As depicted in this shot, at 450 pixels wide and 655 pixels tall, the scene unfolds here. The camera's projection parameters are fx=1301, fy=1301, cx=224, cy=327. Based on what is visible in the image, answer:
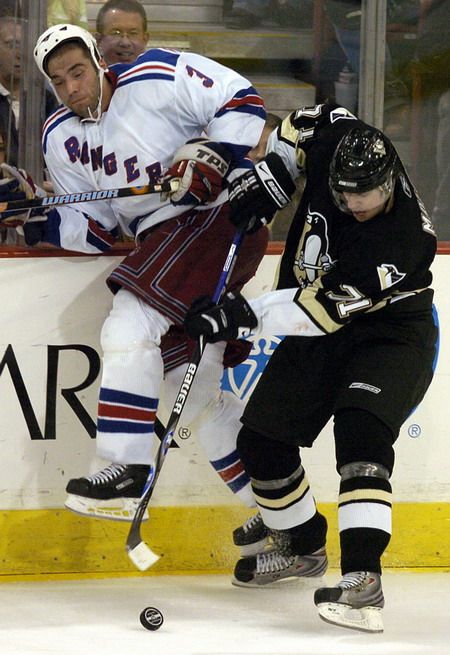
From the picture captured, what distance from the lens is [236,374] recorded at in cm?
333

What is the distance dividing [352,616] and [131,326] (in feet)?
2.67

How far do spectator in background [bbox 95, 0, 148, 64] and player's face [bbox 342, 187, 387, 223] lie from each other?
1.06m

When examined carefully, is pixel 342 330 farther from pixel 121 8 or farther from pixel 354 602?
pixel 121 8

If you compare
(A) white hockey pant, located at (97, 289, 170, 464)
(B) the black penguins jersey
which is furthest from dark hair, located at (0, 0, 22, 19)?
(A) white hockey pant, located at (97, 289, 170, 464)

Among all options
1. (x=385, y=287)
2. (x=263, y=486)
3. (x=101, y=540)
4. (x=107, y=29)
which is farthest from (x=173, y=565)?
(x=107, y=29)

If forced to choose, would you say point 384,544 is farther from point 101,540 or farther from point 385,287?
point 101,540

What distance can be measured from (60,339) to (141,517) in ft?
1.89

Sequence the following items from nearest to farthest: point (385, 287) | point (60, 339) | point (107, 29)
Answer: point (385, 287)
point (60, 339)
point (107, 29)

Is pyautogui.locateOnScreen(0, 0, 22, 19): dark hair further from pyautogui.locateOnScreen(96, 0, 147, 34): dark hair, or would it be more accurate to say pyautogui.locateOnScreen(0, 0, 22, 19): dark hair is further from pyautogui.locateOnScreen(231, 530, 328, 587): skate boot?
pyautogui.locateOnScreen(231, 530, 328, 587): skate boot

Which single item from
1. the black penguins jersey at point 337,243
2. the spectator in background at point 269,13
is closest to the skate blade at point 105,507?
the black penguins jersey at point 337,243

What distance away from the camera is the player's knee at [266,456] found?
2.98 metres

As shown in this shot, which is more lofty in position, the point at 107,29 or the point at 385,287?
the point at 107,29

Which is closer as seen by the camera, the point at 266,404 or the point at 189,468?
the point at 266,404

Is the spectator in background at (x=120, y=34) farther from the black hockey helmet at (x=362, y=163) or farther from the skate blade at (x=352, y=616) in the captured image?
the skate blade at (x=352, y=616)
